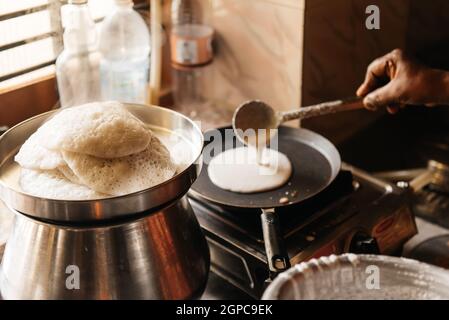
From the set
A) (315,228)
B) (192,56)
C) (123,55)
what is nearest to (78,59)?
(123,55)

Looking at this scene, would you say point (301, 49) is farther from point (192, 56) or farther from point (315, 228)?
point (315, 228)

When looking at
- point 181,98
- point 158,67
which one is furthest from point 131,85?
point 181,98

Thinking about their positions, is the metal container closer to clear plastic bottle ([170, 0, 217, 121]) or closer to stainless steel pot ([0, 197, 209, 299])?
stainless steel pot ([0, 197, 209, 299])

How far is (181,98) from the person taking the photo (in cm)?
179

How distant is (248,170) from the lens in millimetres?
1257

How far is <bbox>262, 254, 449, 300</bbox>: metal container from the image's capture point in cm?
78

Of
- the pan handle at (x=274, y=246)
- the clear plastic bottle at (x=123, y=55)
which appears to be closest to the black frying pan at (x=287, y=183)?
the pan handle at (x=274, y=246)

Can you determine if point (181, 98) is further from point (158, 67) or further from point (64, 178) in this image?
point (64, 178)

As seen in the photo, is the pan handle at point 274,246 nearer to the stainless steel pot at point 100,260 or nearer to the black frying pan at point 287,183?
the black frying pan at point 287,183

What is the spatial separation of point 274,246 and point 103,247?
274 millimetres

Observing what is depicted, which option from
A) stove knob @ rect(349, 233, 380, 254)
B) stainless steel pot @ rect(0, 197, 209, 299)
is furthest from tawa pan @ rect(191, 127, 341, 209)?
stainless steel pot @ rect(0, 197, 209, 299)

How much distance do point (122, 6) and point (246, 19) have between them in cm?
32

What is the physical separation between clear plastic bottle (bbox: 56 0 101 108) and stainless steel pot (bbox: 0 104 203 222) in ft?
1.36

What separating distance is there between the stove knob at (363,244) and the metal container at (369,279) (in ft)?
0.96
